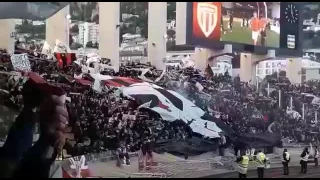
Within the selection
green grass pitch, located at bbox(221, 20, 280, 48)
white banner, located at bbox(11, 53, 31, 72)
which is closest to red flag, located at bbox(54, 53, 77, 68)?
white banner, located at bbox(11, 53, 31, 72)

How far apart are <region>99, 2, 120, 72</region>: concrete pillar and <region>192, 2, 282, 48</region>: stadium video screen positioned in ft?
2.40

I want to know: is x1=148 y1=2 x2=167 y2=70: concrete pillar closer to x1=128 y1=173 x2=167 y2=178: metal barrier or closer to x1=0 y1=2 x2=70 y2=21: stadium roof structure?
x1=0 y1=2 x2=70 y2=21: stadium roof structure

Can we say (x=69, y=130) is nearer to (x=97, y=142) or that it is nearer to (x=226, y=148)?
(x=97, y=142)

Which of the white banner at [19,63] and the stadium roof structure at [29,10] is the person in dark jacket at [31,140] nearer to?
the white banner at [19,63]

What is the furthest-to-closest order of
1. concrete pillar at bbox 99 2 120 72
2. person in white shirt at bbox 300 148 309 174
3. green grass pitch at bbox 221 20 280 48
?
person in white shirt at bbox 300 148 309 174 → green grass pitch at bbox 221 20 280 48 → concrete pillar at bbox 99 2 120 72

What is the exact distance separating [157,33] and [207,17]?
1.67 ft

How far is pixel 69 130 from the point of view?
458cm

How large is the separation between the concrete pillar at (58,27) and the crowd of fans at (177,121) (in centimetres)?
22

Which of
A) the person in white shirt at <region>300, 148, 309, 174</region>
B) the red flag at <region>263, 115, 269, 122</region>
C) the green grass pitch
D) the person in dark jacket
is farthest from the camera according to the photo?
the person in white shirt at <region>300, 148, 309, 174</region>

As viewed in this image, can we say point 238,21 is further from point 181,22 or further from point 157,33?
point 157,33

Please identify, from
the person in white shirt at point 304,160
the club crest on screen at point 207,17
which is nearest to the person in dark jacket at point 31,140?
the club crest on screen at point 207,17

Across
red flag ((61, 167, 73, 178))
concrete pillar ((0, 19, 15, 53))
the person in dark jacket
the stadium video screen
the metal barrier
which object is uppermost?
the stadium video screen

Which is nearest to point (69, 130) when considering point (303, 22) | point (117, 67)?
point (117, 67)

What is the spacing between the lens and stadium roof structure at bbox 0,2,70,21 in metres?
4.57
